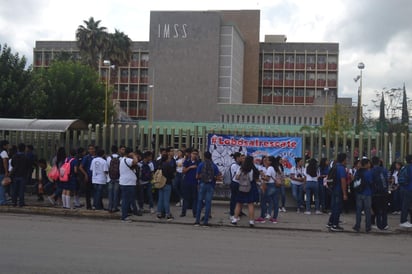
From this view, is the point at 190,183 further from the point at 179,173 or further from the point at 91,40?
the point at 91,40

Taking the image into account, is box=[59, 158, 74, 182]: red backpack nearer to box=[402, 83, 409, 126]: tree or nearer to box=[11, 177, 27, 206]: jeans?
box=[11, 177, 27, 206]: jeans

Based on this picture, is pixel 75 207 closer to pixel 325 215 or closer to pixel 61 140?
pixel 61 140

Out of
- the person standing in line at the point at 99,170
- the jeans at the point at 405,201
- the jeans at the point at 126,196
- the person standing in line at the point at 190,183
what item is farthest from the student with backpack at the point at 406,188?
the person standing in line at the point at 99,170

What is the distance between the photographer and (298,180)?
16859 mm

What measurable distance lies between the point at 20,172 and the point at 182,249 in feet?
24.0

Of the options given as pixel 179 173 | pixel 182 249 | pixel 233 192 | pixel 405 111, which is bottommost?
pixel 182 249

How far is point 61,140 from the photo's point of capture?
18.8m

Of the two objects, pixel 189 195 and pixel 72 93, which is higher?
pixel 72 93

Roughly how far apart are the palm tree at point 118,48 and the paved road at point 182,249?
5408 centimetres

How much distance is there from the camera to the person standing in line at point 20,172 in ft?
51.4

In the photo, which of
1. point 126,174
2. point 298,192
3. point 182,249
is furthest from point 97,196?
point 298,192

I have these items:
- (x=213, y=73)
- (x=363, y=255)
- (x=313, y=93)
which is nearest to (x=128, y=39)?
(x=213, y=73)

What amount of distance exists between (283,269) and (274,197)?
253 inches

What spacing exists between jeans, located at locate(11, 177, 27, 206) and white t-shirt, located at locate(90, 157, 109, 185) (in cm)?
A: 215
